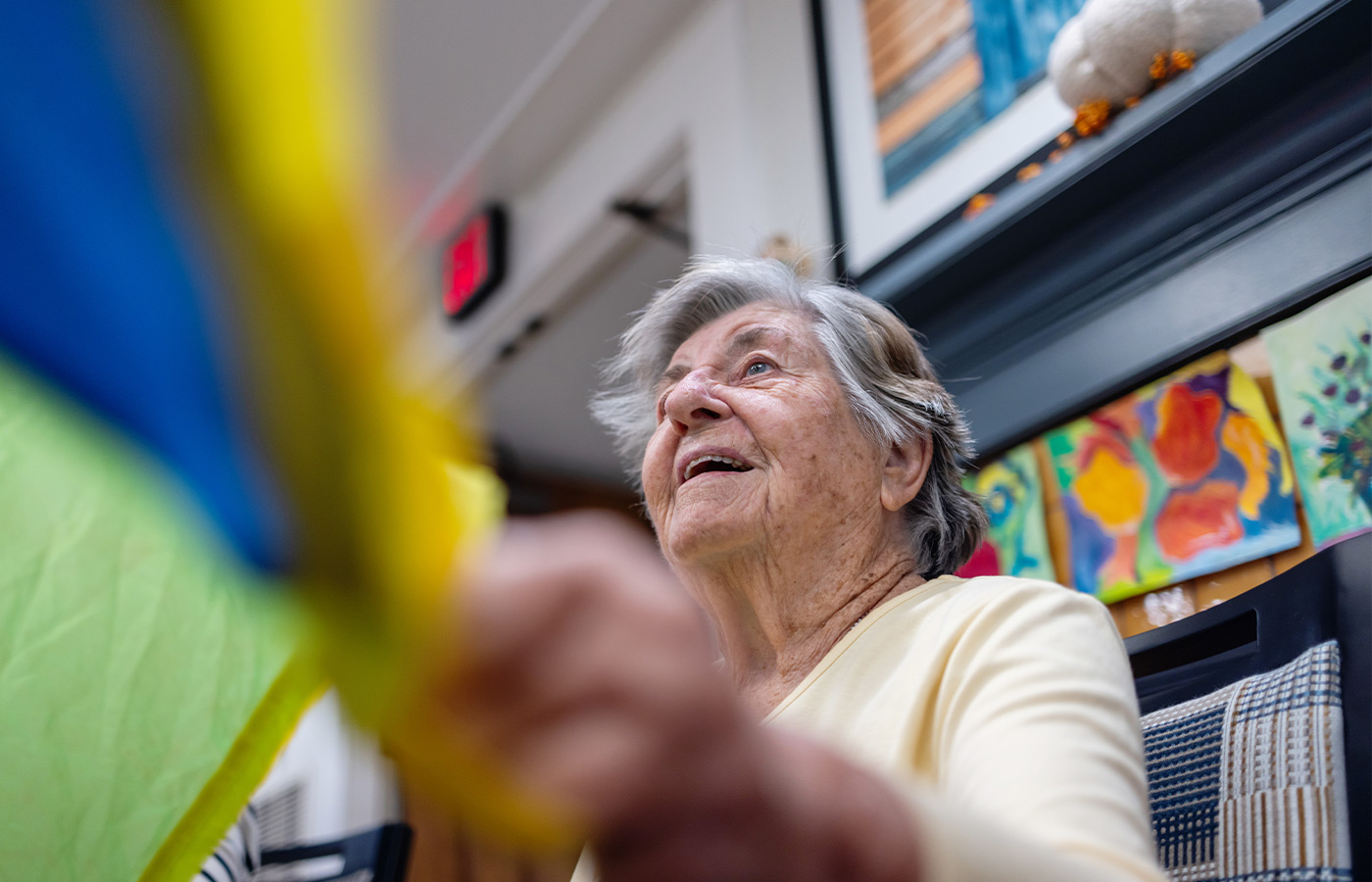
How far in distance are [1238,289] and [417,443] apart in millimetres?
1565

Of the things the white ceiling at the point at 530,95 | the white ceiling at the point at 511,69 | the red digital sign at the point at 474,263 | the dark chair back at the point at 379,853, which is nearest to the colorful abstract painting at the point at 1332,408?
the dark chair back at the point at 379,853

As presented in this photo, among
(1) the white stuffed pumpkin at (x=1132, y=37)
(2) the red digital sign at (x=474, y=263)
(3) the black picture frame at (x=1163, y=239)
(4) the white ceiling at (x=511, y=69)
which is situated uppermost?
(4) the white ceiling at (x=511, y=69)

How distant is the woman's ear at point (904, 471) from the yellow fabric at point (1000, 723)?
0.21 meters

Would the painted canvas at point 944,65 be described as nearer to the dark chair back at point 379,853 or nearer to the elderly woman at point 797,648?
the elderly woman at point 797,648

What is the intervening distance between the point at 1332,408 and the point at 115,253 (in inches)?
57.4

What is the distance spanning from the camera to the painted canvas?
6.24 feet

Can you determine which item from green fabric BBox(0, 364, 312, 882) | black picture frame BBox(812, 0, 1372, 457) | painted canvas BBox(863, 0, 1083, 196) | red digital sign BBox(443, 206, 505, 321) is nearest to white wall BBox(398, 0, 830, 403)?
red digital sign BBox(443, 206, 505, 321)

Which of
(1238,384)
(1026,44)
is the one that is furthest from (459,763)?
(1026,44)

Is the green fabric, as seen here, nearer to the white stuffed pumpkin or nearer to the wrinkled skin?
the wrinkled skin

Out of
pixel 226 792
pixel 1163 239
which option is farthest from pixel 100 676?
pixel 1163 239

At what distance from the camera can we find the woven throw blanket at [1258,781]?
2.14 feet

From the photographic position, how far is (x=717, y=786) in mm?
229

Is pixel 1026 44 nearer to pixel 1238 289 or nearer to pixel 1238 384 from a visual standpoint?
pixel 1238 289

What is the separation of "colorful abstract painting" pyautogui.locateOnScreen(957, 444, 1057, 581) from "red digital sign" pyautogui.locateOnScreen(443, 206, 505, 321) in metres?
1.96
